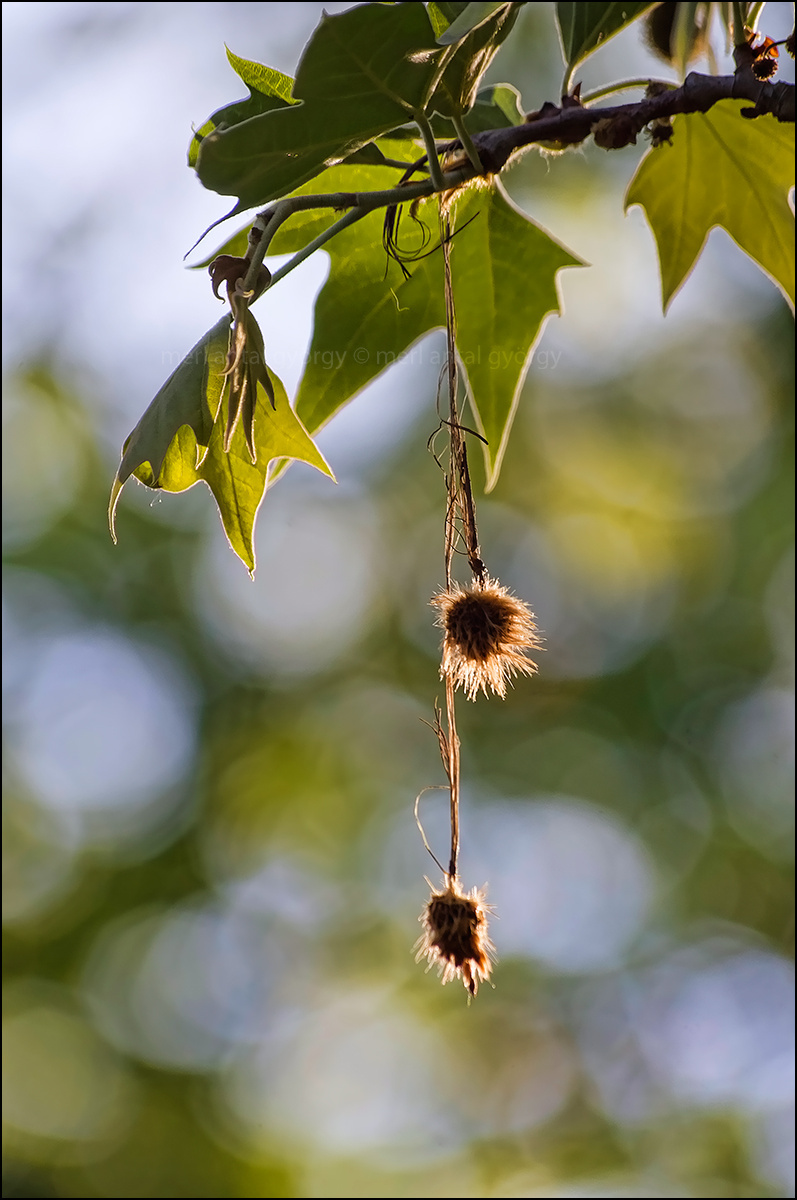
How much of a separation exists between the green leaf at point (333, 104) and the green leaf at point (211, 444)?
10 centimetres

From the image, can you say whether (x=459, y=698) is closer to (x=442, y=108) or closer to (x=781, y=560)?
(x=781, y=560)

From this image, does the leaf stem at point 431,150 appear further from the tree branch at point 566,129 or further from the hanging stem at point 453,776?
the hanging stem at point 453,776

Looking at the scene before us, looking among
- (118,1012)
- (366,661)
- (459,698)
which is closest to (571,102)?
(459,698)

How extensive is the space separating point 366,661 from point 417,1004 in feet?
4.85

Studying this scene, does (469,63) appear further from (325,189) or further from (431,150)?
(325,189)

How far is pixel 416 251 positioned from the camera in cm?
82

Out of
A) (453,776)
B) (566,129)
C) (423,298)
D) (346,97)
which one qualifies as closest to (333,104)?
(346,97)

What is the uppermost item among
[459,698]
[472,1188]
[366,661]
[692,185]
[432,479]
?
[432,479]

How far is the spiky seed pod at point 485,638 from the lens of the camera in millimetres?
682

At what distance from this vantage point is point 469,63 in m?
0.58

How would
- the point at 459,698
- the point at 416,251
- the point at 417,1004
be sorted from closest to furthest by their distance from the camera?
the point at 416,251 → the point at 459,698 → the point at 417,1004

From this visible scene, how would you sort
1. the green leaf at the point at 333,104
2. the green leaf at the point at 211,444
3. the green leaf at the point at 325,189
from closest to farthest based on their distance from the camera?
the green leaf at the point at 333,104 < the green leaf at the point at 211,444 < the green leaf at the point at 325,189

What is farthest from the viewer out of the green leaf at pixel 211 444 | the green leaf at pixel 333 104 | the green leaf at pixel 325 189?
the green leaf at pixel 325 189

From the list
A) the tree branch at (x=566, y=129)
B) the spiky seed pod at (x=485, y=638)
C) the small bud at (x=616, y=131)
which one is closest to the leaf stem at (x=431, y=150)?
the tree branch at (x=566, y=129)
